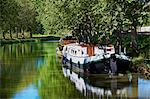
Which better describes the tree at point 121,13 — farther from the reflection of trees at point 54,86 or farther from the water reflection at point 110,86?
the reflection of trees at point 54,86

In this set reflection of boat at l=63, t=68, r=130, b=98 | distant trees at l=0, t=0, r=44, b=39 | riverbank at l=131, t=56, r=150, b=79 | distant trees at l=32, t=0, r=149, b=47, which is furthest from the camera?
distant trees at l=0, t=0, r=44, b=39

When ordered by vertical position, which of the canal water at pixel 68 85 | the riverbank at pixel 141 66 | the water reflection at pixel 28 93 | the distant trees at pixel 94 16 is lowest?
the water reflection at pixel 28 93

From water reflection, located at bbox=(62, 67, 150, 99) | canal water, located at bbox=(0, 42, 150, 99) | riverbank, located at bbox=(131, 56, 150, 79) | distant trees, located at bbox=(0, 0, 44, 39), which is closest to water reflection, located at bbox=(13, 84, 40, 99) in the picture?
canal water, located at bbox=(0, 42, 150, 99)

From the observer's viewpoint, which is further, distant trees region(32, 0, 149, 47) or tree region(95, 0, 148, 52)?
distant trees region(32, 0, 149, 47)

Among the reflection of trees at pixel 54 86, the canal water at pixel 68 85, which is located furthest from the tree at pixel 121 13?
the reflection of trees at pixel 54 86

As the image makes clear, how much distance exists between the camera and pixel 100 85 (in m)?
28.2

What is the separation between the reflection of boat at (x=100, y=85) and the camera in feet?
82.7

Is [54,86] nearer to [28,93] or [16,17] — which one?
[28,93]

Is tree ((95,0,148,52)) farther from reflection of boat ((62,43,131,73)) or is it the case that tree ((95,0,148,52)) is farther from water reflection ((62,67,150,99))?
water reflection ((62,67,150,99))

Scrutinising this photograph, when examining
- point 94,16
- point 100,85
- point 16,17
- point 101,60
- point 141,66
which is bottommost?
point 100,85

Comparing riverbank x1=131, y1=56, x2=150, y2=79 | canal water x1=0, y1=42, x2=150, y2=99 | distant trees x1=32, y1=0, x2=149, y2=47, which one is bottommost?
canal water x1=0, y1=42, x2=150, y2=99

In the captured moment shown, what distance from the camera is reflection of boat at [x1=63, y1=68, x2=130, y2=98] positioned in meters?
25.2

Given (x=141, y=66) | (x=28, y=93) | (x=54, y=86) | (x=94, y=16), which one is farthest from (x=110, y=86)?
(x=94, y=16)

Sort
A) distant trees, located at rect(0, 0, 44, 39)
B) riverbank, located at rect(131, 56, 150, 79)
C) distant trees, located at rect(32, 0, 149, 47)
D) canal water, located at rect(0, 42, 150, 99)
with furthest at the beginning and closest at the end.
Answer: distant trees, located at rect(0, 0, 44, 39)
distant trees, located at rect(32, 0, 149, 47)
riverbank, located at rect(131, 56, 150, 79)
canal water, located at rect(0, 42, 150, 99)
